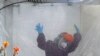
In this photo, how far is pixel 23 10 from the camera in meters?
1.62

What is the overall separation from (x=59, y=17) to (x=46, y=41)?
25cm

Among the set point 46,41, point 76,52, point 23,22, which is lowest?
point 76,52

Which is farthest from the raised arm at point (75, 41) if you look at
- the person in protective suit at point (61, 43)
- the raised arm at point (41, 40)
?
the raised arm at point (41, 40)

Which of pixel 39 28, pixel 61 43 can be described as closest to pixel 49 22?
pixel 39 28

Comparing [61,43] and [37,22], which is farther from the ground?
[37,22]

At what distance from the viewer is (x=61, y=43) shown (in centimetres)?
162

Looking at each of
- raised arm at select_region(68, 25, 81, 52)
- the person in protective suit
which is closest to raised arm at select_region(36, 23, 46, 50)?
the person in protective suit

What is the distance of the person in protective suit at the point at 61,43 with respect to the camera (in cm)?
161

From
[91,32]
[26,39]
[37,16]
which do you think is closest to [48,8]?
[37,16]

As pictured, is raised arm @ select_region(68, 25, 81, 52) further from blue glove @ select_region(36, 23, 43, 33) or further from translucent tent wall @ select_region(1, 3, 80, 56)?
blue glove @ select_region(36, 23, 43, 33)

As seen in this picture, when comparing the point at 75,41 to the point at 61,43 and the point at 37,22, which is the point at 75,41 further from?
the point at 37,22

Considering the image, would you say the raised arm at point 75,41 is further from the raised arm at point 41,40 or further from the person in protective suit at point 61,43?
the raised arm at point 41,40

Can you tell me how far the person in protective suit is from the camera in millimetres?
1613

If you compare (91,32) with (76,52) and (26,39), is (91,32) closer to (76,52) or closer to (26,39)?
(76,52)
